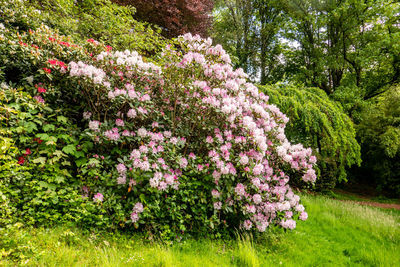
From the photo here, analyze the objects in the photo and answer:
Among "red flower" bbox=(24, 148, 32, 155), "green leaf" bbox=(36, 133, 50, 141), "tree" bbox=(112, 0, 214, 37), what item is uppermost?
"tree" bbox=(112, 0, 214, 37)

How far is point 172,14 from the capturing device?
8.28 m

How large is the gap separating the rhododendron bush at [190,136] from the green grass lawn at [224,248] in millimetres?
322

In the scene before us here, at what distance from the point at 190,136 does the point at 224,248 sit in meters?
1.58

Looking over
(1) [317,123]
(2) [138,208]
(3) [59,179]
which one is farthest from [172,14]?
(2) [138,208]

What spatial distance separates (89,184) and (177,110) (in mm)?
1654

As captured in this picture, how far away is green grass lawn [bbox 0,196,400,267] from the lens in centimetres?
203

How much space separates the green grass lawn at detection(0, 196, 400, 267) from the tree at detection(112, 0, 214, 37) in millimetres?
7593

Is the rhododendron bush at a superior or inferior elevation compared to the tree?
inferior

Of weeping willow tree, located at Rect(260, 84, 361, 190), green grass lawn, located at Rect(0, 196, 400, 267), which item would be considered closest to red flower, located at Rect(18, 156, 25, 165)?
green grass lawn, located at Rect(0, 196, 400, 267)

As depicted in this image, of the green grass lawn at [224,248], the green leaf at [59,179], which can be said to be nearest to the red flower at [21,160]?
the green leaf at [59,179]

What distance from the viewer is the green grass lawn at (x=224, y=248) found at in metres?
2.03

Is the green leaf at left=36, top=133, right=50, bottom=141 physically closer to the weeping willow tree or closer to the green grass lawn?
the green grass lawn

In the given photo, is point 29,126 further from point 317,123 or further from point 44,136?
point 317,123

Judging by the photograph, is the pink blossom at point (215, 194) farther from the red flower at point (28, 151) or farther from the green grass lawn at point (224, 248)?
the red flower at point (28, 151)
